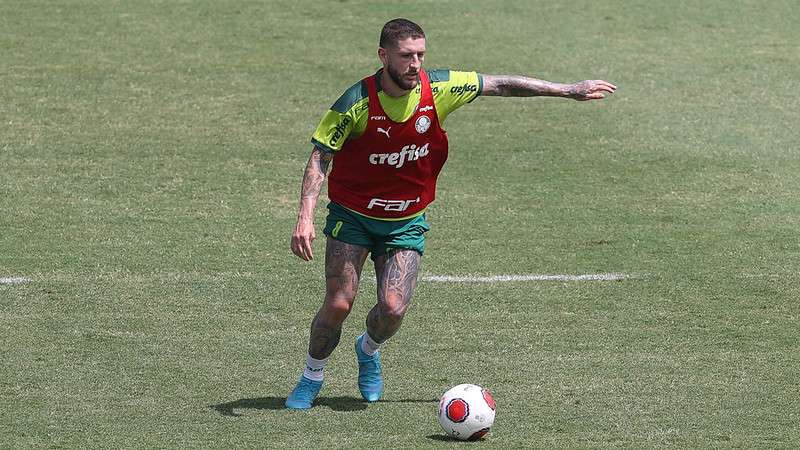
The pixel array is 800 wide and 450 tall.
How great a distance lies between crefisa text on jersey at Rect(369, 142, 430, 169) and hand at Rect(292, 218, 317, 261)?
2.28 ft

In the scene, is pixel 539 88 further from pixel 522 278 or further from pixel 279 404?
pixel 522 278

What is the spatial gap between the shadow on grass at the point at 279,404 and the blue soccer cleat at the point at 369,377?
60 mm

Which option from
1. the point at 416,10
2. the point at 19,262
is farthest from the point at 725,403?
the point at 416,10

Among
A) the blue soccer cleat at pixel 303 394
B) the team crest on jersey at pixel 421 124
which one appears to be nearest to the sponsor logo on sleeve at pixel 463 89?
the team crest on jersey at pixel 421 124

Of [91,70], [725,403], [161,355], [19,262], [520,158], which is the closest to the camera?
[725,403]

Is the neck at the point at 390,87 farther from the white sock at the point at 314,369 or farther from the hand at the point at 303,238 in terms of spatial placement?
the white sock at the point at 314,369

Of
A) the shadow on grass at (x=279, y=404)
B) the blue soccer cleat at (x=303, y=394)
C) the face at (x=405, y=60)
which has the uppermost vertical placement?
the face at (x=405, y=60)

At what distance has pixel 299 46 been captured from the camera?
1916cm

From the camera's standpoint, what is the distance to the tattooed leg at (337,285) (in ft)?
30.5

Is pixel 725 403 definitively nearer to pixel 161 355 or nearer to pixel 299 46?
pixel 161 355

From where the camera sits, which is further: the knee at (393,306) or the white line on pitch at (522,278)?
A: the white line on pitch at (522,278)

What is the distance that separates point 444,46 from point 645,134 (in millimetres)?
3568

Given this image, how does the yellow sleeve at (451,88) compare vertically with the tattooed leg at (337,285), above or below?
above

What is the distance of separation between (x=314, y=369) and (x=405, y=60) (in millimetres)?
2028
